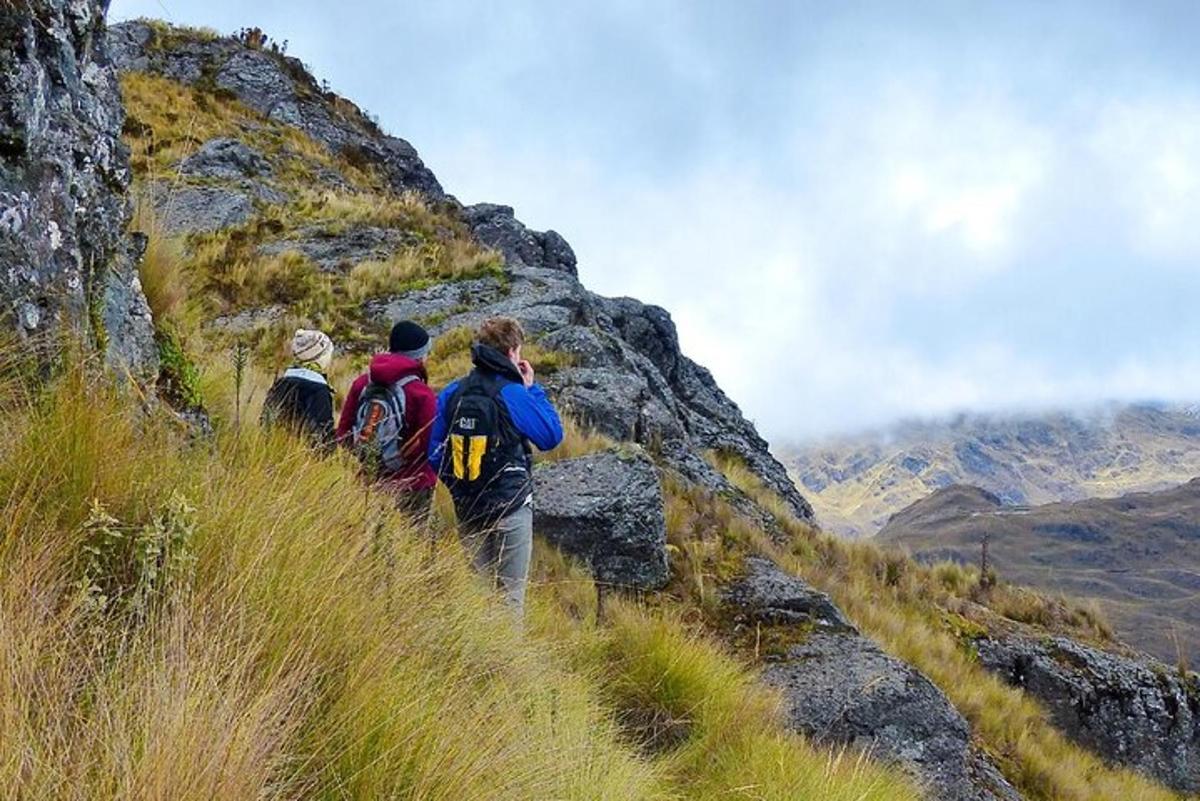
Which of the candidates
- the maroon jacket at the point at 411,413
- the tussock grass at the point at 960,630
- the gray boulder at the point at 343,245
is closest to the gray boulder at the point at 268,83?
the gray boulder at the point at 343,245

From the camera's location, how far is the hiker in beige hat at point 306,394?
545 cm

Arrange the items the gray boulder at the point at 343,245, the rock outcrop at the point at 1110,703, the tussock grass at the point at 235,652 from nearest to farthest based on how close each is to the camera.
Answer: the tussock grass at the point at 235,652
the rock outcrop at the point at 1110,703
the gray boulder at the point at 343,245

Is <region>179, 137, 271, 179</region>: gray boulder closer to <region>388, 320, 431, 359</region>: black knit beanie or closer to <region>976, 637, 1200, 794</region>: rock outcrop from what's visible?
<region>388, 320, 431, 359</region>: black knit beanie

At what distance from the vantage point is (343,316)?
14938 mm

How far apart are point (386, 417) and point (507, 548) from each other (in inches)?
42.3

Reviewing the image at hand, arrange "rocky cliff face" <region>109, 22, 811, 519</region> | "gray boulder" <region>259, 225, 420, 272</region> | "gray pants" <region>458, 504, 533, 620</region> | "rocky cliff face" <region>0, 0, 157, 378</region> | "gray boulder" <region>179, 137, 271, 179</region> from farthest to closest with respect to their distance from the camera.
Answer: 1. "gray boulder" <region>179, 137, 271, 179</region>
2. "gray boulder" <region>259, 225, 420, 272</region>
3. "rocky cliff face" <region>109, 22, 811, 519</region>
4. "gray pants" <region>458, 504, 533, 620</region>
5. "rocky cliff face" <region>0, 0, 157, 378</region>

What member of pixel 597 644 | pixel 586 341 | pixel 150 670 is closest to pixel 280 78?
pixel 586 341

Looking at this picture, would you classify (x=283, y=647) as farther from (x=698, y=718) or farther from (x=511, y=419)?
(x=698, y=718)

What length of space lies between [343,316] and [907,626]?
976 cm

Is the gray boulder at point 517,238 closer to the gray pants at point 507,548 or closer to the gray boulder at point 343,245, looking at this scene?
the gray boulder at point 343,245

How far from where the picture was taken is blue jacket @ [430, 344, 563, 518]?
5.24 meters

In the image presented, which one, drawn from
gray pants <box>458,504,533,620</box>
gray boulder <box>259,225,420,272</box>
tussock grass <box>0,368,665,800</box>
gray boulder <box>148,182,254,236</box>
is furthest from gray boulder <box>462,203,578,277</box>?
tussock grass <box>0,368,665,800</box>

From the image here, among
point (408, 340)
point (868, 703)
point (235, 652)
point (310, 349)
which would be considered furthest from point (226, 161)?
point (235, 652)

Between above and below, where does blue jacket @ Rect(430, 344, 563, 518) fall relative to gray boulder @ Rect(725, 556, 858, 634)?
above
